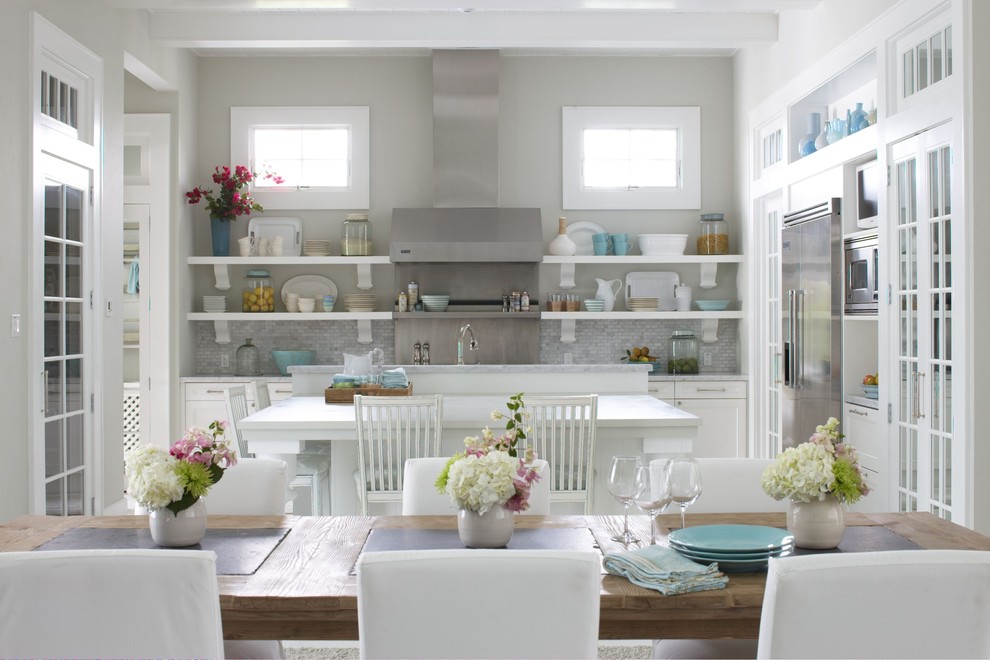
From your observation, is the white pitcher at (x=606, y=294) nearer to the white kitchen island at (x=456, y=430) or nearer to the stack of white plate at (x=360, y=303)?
A: the stack of white plate at (x=360, y=303)

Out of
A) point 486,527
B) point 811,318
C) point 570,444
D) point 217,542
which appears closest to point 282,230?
Result: point 811,318

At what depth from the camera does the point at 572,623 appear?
1.51 m

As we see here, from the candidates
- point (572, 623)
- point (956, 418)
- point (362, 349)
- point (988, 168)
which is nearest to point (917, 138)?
point (988, 168)

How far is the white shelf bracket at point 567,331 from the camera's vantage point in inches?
288

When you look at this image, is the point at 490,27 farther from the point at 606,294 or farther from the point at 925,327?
the point at 925,327

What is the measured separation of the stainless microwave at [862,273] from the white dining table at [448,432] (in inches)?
51.1

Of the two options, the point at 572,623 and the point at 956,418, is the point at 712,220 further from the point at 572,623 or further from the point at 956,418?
the point at 572,623

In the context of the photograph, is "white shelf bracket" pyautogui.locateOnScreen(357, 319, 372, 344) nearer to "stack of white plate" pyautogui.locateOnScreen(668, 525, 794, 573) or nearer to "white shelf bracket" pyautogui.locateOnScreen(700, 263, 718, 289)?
"white shelf bracket" pyautogui.locateOnScreen(700, 263, 718, 289)

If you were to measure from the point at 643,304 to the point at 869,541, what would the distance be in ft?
16.7

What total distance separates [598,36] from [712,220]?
1794mm

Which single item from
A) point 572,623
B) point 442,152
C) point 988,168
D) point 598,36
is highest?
point 598,36

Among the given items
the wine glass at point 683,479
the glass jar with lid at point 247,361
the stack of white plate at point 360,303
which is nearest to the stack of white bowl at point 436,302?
the stack of white plate at point 360,303

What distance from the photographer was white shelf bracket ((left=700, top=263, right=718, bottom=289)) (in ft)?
23.9

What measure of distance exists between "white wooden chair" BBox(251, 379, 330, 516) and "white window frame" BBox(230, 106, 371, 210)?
3215mm
